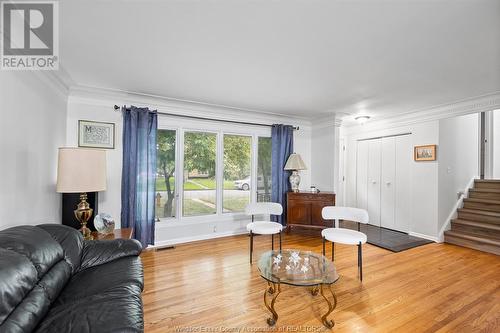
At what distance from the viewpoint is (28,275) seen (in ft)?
4.18

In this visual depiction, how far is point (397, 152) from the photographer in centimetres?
479

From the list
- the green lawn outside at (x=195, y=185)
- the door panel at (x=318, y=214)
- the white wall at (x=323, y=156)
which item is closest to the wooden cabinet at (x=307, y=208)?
the door panel at (x=318, y=214)

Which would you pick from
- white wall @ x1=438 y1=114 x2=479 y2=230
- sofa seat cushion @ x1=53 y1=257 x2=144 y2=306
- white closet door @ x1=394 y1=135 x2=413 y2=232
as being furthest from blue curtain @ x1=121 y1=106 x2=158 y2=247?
white wall @ x1=438 y1=114 x2=479 y2=230

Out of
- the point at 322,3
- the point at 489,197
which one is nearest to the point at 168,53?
the point at 322,3

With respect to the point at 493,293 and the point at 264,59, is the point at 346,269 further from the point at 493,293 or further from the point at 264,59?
the point at 264,59

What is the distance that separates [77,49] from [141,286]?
2.22 meters

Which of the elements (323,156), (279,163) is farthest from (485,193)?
(279,163)

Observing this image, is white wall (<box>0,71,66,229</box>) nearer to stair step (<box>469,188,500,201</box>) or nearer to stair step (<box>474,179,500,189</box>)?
stair step (<box>469,188,500,201</box>)

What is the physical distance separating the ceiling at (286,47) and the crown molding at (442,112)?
0.31 m

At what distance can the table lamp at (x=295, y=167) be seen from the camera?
15.0 ft

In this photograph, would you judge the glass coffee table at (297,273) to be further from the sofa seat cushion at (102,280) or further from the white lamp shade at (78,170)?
the white lamp shade at (78,170)

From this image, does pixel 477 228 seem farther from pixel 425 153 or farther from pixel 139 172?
pixel 139 172

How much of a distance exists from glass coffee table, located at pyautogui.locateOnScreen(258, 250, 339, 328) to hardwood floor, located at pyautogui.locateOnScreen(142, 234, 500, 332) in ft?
0.40

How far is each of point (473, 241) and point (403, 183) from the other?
1.35 m
